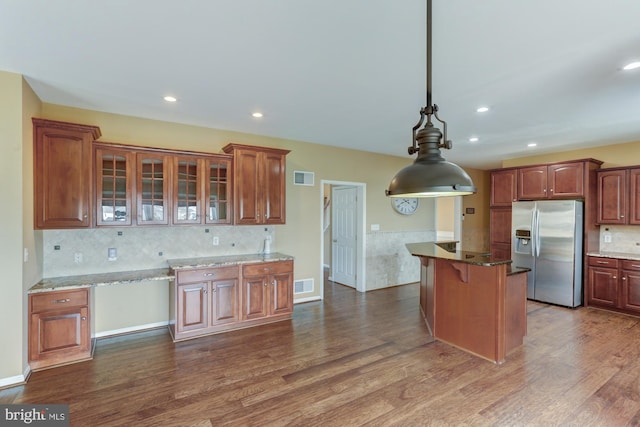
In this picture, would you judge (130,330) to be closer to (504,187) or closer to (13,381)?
(13,381)

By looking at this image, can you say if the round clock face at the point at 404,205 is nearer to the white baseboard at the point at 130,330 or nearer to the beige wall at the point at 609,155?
the beige wall at the point at 609,155

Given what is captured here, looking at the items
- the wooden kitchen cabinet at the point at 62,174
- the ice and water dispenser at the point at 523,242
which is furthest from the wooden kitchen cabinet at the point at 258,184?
the ice and water dispenser at the point at 523,242

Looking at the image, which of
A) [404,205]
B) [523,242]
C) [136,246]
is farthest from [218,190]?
[523,242]

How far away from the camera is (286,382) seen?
274cm

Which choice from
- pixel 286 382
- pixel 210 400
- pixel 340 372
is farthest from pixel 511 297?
pixel 210 400

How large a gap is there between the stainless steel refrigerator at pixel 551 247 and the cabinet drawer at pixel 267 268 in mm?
4083

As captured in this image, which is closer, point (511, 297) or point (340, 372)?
point (340, 372)

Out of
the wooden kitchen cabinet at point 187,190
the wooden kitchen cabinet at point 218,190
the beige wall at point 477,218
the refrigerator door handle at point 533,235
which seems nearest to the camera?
the wooden kitchen cabinet at point 187,190

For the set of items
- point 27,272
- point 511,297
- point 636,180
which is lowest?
point 511,297

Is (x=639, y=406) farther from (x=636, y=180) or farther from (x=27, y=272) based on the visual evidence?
(x=27, y=272)

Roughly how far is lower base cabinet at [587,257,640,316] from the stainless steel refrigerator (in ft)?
0.56

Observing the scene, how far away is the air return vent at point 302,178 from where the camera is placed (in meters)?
5.05

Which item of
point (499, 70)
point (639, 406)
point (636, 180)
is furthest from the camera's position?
point (636, 180)

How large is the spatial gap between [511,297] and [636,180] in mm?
3310
